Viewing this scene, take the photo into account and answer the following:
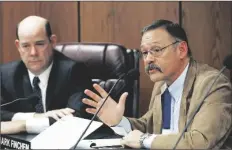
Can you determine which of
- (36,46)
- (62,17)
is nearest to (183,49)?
(36,46)

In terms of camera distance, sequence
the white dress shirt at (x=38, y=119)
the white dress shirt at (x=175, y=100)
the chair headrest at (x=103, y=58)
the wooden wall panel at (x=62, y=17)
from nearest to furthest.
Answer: the white dress shirt at (x=175, y=100) < the white dress shirt at (x=38, y=119) < the chair headrest at (x=103, y=58) < the wooden wall panel at (x=62, y=17)

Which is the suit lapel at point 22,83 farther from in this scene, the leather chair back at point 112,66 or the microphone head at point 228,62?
the microphone head at point 228,62

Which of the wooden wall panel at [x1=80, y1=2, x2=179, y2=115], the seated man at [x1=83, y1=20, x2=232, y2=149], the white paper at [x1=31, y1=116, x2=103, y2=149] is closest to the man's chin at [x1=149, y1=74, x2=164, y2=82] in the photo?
the seated man at [x1=83, y1=20, x2=232, y2=149]

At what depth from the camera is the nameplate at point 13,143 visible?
1380mm

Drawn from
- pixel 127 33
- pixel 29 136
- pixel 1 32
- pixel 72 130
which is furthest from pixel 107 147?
pixel 1 32

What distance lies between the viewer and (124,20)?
118 inches

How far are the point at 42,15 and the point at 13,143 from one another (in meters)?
1.82

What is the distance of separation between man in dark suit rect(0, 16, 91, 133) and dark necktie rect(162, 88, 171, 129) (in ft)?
1.45

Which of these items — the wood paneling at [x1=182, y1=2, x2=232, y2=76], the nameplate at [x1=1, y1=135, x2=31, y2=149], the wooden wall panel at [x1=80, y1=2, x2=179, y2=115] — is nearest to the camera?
the nameplate at [x1=1, y1=135, x2=31, y2=149]

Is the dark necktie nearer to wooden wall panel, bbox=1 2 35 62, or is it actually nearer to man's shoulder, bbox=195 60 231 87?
man's shoulder, bbox=195 60 231 87

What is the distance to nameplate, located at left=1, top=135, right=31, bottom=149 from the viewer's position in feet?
4.53

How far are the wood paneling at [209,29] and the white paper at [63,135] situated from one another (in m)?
1.51

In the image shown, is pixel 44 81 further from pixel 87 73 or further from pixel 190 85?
pixel 190 85

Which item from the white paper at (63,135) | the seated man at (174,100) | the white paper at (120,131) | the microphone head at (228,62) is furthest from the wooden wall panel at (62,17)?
the microphone head at (228,62)
